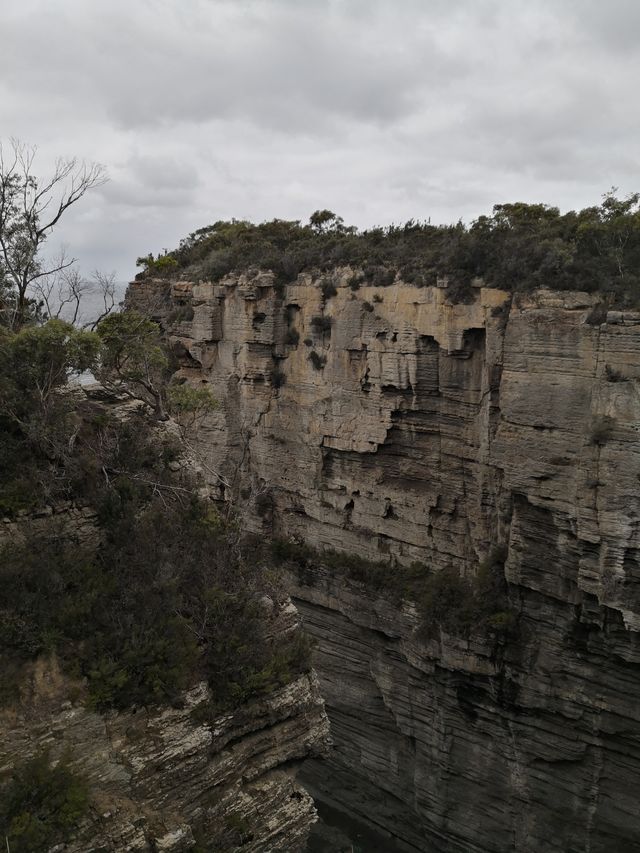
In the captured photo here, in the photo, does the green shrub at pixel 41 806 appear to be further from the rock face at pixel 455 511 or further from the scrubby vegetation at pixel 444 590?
the scrubby vegetation at pixel 444 590

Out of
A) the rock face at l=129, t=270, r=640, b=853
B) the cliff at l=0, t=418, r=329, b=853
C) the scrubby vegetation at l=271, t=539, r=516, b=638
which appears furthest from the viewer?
the scrubby vegetation at l=271, t=539, r=516, b=638

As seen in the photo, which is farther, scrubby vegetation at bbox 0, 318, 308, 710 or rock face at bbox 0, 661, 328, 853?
scrubby vegetation at bbox 0, 318, 308, 710

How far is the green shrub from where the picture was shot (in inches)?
294

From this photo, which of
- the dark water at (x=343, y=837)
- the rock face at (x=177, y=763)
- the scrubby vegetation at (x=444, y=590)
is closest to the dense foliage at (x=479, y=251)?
the scrubby vegetation at (x=444, y=590)

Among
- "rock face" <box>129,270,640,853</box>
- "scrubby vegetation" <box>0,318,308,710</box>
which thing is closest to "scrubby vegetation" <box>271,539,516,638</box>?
"rock face" <box>129,270,640,853</box>

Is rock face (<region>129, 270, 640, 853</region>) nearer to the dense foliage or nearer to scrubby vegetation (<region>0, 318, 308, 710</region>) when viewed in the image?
the dense foliage

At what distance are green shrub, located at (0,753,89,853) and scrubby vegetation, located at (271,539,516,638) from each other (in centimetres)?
1300

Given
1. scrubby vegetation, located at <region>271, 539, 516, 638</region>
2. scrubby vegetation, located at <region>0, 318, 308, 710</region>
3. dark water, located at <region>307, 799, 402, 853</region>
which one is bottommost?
dark water, located at <region>307, 799, 402, 853</region>

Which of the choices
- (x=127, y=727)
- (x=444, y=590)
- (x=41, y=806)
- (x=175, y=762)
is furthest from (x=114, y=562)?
(x=444, y=590)

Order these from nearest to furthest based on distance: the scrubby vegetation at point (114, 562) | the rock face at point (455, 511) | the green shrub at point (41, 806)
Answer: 1. the green shrub at point (41, 806)
2. the scrubby vegetation at point (114, 562)
3. the rock face at point (455, 511)

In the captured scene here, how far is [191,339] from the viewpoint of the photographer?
26.8m

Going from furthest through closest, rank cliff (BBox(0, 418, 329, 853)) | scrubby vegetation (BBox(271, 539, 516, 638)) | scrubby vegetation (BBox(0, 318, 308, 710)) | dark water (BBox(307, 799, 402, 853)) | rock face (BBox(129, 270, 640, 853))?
1. dark water (BBox(307, 799, 402, 853))
2. scrubby vegetation (BBox(271, 539, 516, 638))
3. rock face (BBox(129, 270, 640, 853))
4. scrubby vegetation (BBox(0, 318, 308, 710))
5. cliff (BBox(0, 418, 329, 853))

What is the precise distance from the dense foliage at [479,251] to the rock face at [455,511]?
26.8 inches

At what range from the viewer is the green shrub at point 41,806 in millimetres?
7477
